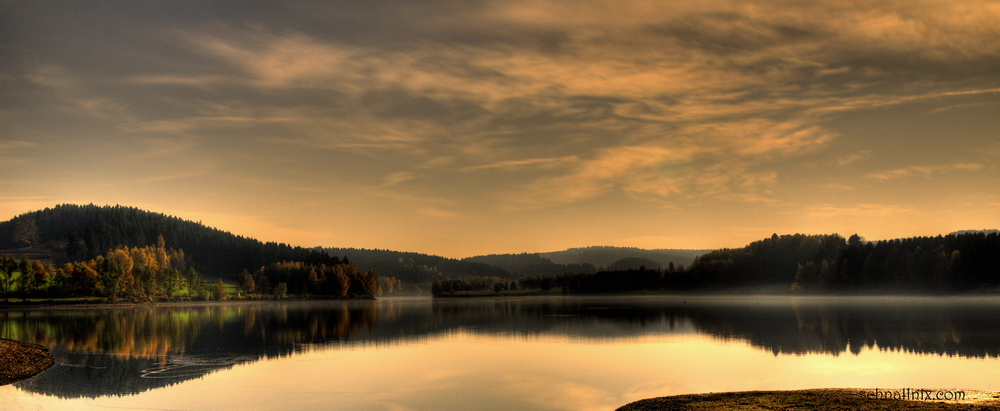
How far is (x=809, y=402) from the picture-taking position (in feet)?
81.7

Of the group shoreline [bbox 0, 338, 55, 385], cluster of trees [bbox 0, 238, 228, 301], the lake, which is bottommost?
the lake

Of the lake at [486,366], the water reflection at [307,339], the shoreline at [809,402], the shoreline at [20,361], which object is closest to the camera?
the shoreline at [809,402]

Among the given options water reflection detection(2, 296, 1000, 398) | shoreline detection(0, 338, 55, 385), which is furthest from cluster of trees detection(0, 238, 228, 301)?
shoreline detection(0, 338, 55, 385)

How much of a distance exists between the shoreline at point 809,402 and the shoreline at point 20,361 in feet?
106

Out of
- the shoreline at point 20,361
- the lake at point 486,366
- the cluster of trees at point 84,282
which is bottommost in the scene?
the lake at point 486,366

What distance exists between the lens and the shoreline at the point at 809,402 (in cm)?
2386

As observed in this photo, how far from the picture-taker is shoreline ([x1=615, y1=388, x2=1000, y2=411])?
2386 centimetres

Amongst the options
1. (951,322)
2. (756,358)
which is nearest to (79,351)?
(756,358)

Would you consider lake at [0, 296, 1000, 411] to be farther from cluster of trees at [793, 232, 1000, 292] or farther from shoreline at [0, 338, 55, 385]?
cluster of trees at [793, 232, 1000, 292]

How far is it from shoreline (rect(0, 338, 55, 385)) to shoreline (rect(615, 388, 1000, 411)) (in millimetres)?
32438

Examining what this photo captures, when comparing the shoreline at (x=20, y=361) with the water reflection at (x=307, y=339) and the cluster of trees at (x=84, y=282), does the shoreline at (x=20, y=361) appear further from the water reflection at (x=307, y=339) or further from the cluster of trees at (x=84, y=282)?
the cluster of trees at (x=84, y=282)

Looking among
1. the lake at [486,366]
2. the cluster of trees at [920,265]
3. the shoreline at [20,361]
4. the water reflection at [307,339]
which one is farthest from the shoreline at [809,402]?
the cluster of trees at [920,265]

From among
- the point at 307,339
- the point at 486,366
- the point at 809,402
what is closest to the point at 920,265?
the point at 307,339

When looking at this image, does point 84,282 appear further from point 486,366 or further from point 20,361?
point 486,366
